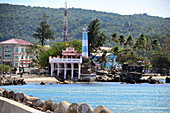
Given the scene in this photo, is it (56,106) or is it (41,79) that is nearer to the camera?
(56,106)

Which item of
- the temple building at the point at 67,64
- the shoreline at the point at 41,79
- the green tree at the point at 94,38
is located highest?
the green tree at the point at 94,38

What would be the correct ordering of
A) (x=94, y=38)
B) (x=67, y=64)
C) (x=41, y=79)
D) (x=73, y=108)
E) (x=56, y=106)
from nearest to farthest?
(x=73, y=108)
(x=56, y=106)
(x=41, y=79)
(x=67, y=64)
(x=94, y=38)

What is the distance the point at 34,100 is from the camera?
18.0 m

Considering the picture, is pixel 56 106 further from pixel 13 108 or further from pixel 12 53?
pixel 12 53

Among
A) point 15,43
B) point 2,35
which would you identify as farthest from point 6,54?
point 2,35

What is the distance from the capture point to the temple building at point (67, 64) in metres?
80.4

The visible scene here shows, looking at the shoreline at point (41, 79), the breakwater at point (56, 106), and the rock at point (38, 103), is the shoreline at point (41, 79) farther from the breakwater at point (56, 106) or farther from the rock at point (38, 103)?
the rock at point (38, 103)

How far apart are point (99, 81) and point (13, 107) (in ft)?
226

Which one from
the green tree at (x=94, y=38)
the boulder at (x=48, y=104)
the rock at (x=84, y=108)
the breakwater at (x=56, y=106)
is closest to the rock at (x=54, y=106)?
the breakwater at (x=56, y=106)

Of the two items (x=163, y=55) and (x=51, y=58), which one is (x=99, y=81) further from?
(x=163, y=55)

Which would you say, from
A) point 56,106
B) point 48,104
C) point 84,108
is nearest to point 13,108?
point 84,108

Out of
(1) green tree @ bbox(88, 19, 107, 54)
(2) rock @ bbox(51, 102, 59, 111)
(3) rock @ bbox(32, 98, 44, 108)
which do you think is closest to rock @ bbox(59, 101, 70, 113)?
(2) rock @ bbox(51, 102, 59, 111)

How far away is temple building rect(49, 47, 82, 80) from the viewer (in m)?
80.4

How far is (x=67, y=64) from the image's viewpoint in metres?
86.1
